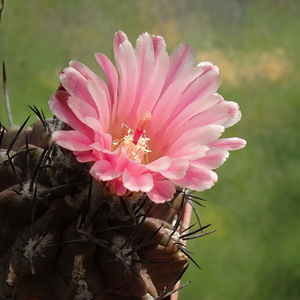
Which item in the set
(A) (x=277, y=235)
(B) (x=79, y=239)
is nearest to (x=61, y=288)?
(B) (x=79, y=239)

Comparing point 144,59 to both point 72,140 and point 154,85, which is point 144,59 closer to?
point 154,85

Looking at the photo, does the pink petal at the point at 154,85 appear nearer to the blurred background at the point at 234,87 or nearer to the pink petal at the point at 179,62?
the pink petal at the point at 179,62

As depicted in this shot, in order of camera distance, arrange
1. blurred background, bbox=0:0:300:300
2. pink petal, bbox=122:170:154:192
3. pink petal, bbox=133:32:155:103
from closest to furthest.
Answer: pink petal, bbox=122:170:154:192
pink petal, bbox=133:32:155:103
blurred background, bbox=0:0:300:300

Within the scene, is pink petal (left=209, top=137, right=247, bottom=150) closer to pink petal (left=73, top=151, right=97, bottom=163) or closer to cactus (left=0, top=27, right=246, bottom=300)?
cactus (left=0, top=27, right=246, bottom=300)

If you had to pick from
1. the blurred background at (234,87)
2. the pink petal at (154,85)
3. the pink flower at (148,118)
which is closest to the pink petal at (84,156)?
the pink flower at (148,118)

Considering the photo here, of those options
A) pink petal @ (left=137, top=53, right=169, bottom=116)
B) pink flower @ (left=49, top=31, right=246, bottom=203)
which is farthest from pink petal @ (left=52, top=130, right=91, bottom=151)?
pink petal @ (left=137, top=53, right=169, bottom=116)

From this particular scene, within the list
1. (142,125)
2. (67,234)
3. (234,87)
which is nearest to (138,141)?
(142,125)

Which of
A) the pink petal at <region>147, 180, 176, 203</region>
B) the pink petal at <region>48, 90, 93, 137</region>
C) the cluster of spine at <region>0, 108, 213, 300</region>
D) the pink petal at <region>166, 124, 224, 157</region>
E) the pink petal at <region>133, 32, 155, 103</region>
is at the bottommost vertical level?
the cluster of spine at <region>0, 108, 213, 300</region>
